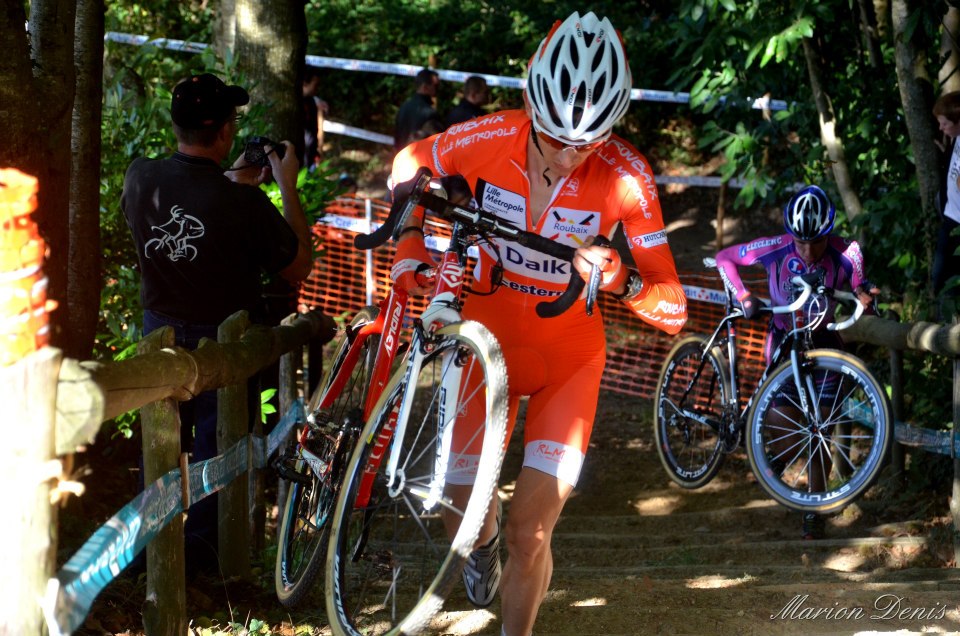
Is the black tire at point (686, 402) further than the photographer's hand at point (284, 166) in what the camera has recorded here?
Yes

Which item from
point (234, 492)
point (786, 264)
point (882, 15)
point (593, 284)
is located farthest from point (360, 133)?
point (593, 284)

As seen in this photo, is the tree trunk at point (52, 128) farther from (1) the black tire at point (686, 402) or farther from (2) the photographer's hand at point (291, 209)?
(1) the black tire at point (686, 402)

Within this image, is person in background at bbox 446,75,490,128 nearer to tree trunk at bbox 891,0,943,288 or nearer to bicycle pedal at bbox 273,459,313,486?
tree trunk at bbox 891,0,943,288

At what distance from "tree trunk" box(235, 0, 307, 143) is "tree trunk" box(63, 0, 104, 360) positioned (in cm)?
139

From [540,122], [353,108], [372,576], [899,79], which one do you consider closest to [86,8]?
[540,122]

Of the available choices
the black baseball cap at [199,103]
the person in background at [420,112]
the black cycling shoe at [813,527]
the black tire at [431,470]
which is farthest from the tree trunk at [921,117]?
the person in background at [420,112]

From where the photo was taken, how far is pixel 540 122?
3.92 metres

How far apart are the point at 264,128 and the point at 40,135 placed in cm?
237

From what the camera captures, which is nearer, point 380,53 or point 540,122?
point 540,122

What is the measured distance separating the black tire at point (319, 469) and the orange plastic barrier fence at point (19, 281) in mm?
1890

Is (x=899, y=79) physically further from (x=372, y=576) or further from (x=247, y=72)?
(x=372, y=576)

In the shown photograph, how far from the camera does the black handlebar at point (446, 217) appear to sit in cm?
367

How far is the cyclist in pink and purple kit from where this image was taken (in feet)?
22.8

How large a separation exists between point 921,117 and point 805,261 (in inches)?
51.4
